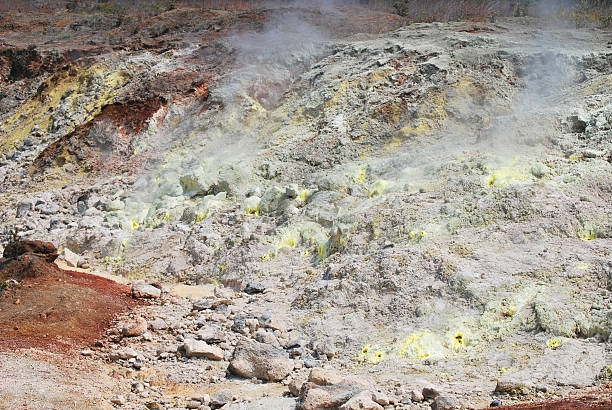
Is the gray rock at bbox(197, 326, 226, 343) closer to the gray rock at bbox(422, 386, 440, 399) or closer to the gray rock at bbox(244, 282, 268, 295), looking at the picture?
the gray rock at bbox(244, 282, 268, 295)

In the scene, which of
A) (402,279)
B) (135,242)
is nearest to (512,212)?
(402,279)

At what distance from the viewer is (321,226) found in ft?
35.5

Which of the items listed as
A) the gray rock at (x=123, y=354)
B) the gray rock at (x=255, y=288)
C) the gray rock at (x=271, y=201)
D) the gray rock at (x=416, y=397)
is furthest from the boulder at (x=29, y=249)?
the gray rock at (x=416, y=397)

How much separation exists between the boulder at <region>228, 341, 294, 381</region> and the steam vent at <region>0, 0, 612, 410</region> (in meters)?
0.03

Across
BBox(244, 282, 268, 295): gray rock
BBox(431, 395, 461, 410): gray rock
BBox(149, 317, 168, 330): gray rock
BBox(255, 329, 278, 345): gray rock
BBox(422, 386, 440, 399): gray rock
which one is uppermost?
BBox(431, 395, 461, 410): gray rock

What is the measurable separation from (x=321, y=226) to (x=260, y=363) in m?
4.46

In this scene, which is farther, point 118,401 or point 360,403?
point 118,401

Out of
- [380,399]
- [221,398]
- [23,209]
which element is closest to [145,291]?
[221,398]

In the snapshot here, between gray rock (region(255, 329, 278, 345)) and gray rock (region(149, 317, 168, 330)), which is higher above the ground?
gray rock (region(255, 329, 278, 345))

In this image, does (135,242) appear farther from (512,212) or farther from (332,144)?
(512,212)

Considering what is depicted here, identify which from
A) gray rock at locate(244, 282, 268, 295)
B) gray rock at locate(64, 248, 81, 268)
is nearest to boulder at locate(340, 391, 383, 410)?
gray rock at locate(244, 282, 268, 295)

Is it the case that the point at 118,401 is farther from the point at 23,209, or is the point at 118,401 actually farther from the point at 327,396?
the point at 23,209

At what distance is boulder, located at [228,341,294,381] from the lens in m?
6.60

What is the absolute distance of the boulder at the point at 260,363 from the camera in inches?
260
